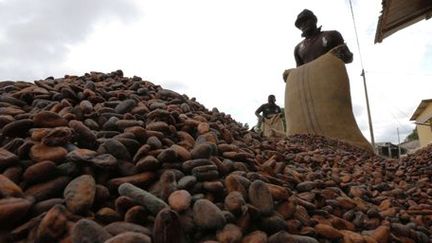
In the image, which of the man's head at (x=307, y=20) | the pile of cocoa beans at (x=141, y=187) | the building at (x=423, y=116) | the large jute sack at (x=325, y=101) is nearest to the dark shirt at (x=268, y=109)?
the man's head at (x=307, y=20)

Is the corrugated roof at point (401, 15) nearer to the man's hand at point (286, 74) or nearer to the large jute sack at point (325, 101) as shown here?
the large jute sack at point (325, 101)

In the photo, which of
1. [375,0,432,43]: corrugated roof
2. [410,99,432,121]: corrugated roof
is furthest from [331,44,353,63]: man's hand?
[410,99,432,121]: corrugated roof

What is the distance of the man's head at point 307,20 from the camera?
16.5ft

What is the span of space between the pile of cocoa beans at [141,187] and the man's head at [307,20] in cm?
389

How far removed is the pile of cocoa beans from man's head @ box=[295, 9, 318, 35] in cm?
389

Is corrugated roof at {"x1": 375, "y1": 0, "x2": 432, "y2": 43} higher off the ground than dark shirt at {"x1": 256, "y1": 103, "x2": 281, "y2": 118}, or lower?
higher

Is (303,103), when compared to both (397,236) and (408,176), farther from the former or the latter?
(397,236)

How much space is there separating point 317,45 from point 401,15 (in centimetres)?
102

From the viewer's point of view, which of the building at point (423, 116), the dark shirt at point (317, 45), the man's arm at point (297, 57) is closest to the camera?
the dark shirt at point (317, 45)

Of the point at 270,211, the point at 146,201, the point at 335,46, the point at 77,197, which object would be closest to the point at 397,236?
the point at 270,211

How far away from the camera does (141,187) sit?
35.3 inches

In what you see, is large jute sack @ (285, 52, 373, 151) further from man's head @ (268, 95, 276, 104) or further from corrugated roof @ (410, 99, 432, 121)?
corrugated roof @ (410, 99, 432, 121)

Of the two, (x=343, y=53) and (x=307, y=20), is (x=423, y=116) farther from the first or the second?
(x=343, y=53)

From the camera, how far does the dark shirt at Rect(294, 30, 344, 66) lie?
4814mm
